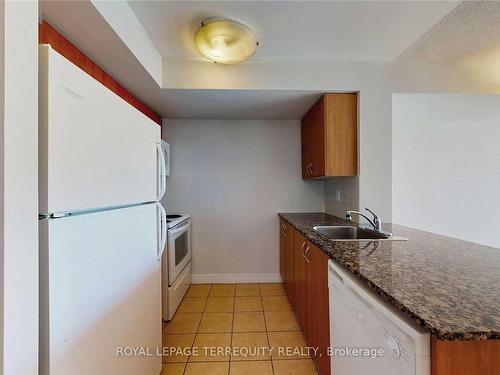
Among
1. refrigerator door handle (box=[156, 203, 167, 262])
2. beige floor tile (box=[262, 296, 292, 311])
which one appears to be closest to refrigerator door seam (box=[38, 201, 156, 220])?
refrigerator door handle (box=[156, 203, 167, 262])

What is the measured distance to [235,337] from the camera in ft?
6.54

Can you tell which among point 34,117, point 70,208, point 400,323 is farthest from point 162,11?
point 400,323

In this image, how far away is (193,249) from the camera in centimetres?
315

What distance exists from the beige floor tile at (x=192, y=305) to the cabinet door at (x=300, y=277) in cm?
104

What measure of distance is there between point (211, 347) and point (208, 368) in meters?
0.21

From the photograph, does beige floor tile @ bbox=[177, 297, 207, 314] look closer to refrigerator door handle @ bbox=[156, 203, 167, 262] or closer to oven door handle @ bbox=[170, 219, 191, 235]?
oven door handle @ bbox=[170, 219, 191, 235]

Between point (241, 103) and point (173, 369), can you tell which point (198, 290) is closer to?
point (173, 369)

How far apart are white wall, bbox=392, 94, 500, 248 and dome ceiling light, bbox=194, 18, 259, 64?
6.35ft

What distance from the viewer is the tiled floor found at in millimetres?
1688

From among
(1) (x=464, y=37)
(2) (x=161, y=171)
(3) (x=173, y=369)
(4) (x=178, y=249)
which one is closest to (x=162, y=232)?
(2) (x=161, y=171)

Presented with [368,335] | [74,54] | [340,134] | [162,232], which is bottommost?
[368,335]

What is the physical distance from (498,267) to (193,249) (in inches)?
112

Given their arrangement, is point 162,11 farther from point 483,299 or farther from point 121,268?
point 483,299

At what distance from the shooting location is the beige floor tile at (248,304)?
8.10 ft
